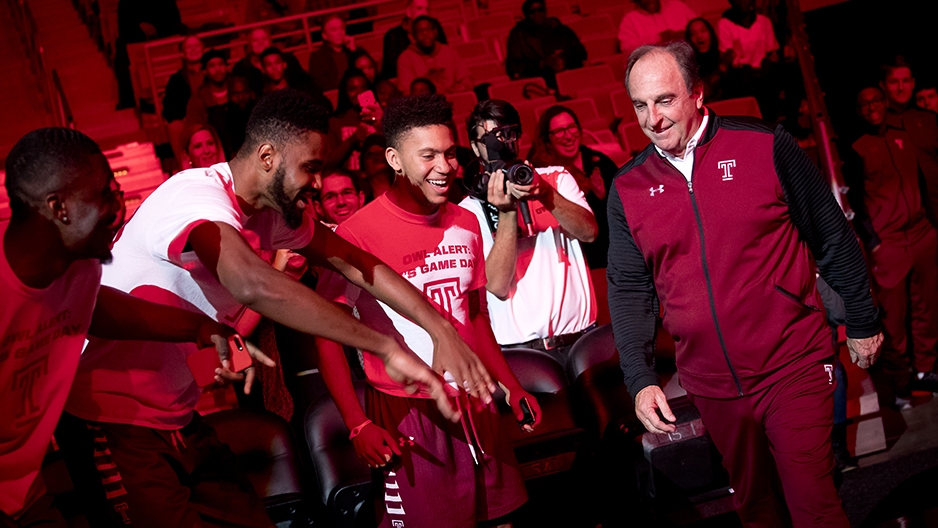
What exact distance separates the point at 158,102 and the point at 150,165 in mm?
658

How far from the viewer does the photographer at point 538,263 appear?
3.65 meters

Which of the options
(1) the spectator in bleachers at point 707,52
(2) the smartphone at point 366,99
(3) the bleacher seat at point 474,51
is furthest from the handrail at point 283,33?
(2) the smartphone at point 366,99

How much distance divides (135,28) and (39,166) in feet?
25.6

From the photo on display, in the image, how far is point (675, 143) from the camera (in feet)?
8.50

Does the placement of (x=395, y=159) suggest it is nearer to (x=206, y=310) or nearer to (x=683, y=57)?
(x=206, y=310)

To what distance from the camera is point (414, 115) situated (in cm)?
289

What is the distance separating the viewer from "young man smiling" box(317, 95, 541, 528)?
8.66ft

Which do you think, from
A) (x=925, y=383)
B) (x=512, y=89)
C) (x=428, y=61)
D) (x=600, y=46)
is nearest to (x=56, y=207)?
(x=925, y=383)

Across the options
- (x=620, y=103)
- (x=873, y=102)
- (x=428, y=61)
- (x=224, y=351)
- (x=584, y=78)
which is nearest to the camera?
(x=224, y=351)

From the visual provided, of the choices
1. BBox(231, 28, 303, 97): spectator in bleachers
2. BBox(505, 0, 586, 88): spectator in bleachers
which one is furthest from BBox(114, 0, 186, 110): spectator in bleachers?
BBox(505, 0, 586, 88): spectator in bleachers

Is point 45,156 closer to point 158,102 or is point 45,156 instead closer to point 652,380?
point 652,380

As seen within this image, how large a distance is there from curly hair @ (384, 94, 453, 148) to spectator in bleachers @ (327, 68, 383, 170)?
2096 mm

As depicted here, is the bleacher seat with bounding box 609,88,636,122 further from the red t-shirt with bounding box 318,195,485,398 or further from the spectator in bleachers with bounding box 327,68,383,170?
the red t-shirt with bounding box 318,195,485,398

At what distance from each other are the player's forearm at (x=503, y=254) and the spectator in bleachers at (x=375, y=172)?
4.27ft
